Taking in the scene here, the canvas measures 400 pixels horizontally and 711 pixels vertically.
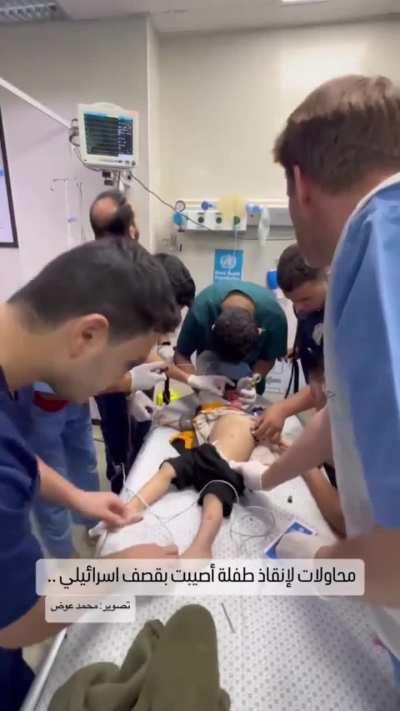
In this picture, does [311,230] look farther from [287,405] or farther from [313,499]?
[287,405]

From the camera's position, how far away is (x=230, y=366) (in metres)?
1.93

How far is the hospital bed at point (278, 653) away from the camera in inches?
32.1

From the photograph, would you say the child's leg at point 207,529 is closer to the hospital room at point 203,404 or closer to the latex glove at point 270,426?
the hospital room at point 203,404

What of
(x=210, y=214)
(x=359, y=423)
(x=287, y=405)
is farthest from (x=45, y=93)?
(x=359, y=423)

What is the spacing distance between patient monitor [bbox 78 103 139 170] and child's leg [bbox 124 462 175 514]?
6.03 feet

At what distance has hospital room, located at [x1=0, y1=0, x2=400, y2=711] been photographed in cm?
62

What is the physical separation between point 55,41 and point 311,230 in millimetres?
2990

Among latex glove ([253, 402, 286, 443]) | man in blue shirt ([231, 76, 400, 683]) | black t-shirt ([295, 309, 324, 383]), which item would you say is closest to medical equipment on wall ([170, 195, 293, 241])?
black t-shirt ([295, 309, 324, 383])

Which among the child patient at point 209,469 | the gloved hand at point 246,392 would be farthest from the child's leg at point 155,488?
the gloved hand at point 246,392

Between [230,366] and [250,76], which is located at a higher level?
[250,76]

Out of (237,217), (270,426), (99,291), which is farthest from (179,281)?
(237,217)

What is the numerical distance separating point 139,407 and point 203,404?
287 millimetres

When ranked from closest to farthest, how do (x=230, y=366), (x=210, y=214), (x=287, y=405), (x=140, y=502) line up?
(x=140, y=502), (x=287, y=405), (x=230, y=366), (x=210, y=214)

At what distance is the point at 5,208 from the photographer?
2.88 meters
